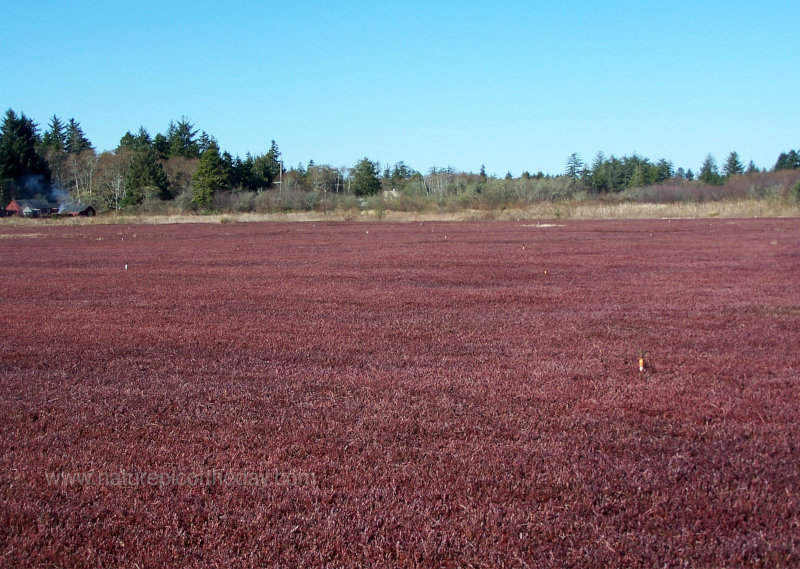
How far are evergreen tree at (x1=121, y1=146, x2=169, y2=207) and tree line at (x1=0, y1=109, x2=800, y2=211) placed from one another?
116 mm

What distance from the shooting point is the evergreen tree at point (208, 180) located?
2891 inches

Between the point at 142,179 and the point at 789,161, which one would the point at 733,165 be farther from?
the point at 142,179

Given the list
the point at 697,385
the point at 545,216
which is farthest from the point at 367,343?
the point at 545,216

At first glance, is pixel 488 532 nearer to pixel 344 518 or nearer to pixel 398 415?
pixel 344 518

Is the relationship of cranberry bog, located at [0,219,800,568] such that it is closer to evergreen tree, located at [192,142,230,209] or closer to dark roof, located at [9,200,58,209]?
evergreen tree, located at [192,142,230,209]

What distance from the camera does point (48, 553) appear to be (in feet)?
11.1

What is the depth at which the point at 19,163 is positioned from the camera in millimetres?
87188

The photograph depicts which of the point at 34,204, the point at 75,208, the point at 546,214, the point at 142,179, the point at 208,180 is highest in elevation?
the point at 142,179

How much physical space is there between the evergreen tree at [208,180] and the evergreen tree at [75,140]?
46793 millimetres

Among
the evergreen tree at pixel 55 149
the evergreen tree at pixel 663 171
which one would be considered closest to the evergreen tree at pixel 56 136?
Result: the evergreen tree at pixel 55 149

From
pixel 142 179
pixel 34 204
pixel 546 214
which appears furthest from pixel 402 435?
pixel 34 204

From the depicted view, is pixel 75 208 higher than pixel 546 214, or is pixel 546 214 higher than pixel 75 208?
pixel 75 208

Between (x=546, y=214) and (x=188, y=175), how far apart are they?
52697 millimetres

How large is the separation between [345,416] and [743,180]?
310 feet
